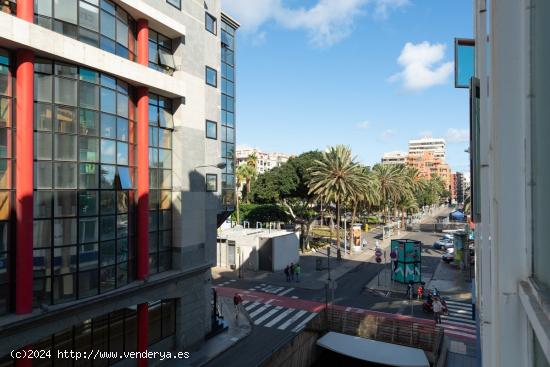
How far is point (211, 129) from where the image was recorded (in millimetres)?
21891

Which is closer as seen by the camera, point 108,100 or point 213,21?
point 108,100

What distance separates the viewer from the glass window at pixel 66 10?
12.9 metres

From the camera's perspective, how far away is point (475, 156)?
500 cm

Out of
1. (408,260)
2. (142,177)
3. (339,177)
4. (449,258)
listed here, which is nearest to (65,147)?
(142,177)

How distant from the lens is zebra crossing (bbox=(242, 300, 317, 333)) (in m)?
23.1

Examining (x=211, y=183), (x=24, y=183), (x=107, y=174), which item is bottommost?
(x=24, y=183)

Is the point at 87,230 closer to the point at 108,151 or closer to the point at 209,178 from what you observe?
the point at 108,151

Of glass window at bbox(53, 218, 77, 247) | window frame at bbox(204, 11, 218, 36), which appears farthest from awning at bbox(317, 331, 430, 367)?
window frame at bbox(204, 11, 218, 36)

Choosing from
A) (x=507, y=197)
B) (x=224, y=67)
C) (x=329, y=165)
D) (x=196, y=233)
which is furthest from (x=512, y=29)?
(x=329, y=165)

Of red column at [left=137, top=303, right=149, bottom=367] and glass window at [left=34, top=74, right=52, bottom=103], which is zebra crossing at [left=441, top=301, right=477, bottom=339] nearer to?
red column at [left=137, top=303, right=149, bottom=367]

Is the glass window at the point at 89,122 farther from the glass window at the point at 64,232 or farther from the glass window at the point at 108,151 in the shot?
the glass window at the point at 64,232

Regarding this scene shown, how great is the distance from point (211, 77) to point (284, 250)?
2085 cm

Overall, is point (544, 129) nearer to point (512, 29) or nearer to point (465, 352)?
point (512, 29)

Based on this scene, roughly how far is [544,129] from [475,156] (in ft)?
10.3
